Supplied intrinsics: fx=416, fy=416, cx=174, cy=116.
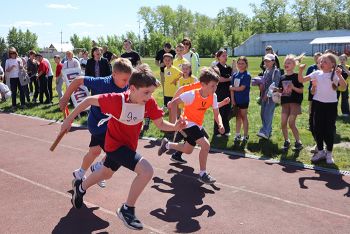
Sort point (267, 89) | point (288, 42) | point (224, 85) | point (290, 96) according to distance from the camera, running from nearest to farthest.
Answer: point (290, 96), point (267, 89), point (224, 85), point (288, 42)

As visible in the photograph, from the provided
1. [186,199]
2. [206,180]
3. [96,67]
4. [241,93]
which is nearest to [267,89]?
[241,93]

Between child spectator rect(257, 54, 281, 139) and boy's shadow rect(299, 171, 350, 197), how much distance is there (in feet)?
7.59

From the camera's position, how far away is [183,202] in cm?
553

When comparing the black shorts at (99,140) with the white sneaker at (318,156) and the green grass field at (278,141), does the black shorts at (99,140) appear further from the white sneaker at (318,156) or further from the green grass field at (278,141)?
the white sneaker at (318,156)

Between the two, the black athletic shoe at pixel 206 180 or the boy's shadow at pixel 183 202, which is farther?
the black athletic shoe at pixel 206 180

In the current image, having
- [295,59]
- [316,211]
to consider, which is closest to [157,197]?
[316,211]

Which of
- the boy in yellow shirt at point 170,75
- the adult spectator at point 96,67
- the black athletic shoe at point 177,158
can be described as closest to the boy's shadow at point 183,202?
the black athletic shoe at point 177,158

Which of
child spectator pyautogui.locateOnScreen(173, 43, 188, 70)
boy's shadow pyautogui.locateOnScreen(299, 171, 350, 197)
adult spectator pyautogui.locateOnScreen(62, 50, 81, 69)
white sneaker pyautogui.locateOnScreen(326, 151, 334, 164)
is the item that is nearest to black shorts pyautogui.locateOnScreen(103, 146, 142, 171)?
→ boy's shadow pyautogui.locateOnScreen(299, 171, 350, 197)

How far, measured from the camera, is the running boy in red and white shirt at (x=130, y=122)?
4.40 m

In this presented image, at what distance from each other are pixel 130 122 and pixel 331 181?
11.8 ft

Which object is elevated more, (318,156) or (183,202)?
(318,156)

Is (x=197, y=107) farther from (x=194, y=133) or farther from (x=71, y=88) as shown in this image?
(x=71, y=88)

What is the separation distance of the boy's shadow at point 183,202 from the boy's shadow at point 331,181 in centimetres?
157

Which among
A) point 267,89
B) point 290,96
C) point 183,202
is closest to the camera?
point 183,202
